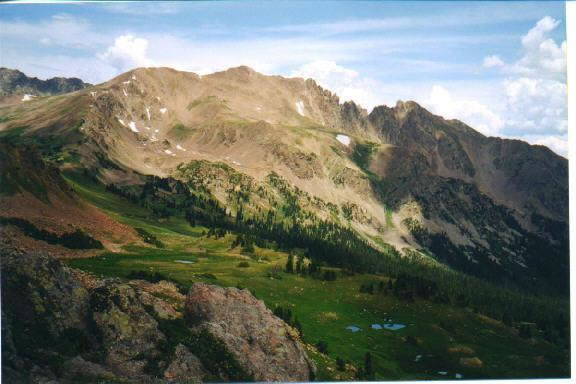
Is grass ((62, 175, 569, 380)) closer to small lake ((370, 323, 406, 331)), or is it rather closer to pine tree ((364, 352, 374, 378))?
pine tree ((364, 352, 374, 378))

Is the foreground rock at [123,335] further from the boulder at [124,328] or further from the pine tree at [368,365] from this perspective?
the pine tree at [368,365]

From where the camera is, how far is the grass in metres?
85.8

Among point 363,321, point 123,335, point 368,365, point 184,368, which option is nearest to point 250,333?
point 184,368

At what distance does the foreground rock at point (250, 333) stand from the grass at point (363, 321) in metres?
5.13

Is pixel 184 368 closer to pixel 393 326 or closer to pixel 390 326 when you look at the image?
pixel 390 326

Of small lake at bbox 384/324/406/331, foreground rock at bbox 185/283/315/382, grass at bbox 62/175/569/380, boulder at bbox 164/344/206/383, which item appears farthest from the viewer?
small lake at bbox 384/324/406/331

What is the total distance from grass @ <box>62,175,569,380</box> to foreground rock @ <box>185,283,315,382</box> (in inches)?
202

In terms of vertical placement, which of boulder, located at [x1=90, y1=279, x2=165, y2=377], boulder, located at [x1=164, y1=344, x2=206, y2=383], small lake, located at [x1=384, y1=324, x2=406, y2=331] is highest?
boulder, located at [x1=90, y1=279, x2=165, y2=377]

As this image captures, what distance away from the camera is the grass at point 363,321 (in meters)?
85.8

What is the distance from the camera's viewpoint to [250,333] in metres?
70.8

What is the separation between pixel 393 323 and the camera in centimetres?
10669

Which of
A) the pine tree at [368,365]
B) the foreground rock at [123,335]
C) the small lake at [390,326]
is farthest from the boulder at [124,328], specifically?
the small lake at [390,326]

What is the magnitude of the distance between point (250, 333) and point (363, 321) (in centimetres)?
4016

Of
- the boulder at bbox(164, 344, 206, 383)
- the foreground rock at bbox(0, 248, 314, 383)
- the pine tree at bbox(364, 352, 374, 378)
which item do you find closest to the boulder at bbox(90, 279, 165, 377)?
the foreground rock at bbox(0, 248, 314, 383)
